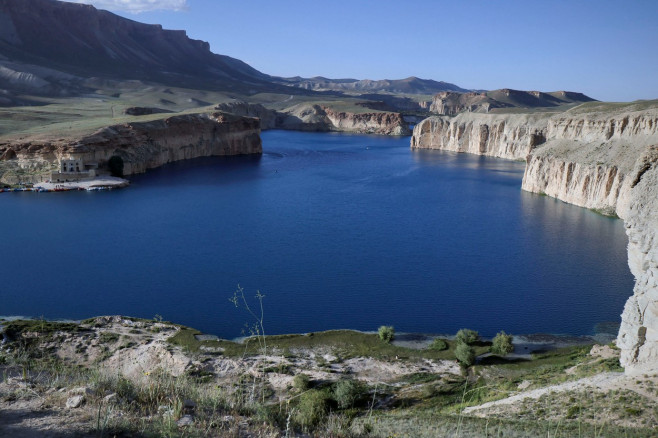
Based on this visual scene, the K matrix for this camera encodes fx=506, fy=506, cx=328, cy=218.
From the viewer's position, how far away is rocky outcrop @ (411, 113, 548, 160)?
336ft

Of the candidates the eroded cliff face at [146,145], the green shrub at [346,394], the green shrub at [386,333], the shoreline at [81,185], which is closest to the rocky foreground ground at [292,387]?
the green shrub at [346,394]

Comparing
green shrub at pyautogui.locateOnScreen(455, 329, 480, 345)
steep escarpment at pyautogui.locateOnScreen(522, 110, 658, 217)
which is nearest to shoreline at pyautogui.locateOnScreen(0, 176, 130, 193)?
green shrub at pyautogui.locateOnScreen(455, 329, 480, 345)

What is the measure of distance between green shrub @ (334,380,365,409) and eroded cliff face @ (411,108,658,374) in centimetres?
1070

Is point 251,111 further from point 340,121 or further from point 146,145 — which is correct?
point 146,145

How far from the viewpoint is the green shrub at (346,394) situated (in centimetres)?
2050

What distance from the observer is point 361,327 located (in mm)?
29766

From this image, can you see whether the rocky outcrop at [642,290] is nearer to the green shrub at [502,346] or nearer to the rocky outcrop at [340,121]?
the green shrub at [502,346]

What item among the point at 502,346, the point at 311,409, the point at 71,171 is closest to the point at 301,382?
the point at 311,409

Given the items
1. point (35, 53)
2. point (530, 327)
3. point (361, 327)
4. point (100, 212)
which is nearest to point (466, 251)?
point (530, 327)

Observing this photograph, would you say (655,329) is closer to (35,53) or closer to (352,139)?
(352,139)

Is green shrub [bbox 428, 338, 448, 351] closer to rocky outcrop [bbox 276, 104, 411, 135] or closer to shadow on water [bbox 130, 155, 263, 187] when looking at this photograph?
shadow on water [bbox 130, 155, 263, 187]

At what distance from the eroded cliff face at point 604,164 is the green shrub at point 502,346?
6.17m

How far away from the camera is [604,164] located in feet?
190

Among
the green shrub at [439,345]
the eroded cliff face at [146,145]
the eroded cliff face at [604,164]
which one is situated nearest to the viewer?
the eroded cliff face at [604,164]
